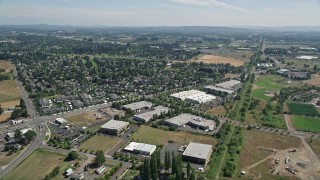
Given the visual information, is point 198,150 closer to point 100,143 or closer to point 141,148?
point 141,148

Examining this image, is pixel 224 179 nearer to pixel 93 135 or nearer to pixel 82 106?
pixel 93 135

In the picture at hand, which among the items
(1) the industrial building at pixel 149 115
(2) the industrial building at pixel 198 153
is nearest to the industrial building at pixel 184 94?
(1) the industrial building at pixel 149 115

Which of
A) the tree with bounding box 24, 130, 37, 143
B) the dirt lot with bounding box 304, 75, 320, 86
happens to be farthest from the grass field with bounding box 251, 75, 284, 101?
the tree with bounding box 24, 130, 37, 143

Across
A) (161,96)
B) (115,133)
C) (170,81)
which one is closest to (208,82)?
(170,81)

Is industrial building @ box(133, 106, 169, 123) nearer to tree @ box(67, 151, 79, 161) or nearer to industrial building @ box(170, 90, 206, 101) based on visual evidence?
industrial building @ box(170, 90, 206, 101)

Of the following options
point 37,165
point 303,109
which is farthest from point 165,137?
point 303,109

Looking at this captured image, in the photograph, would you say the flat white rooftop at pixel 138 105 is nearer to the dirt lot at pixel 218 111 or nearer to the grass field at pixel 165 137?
the grass field at pixel 165 137
